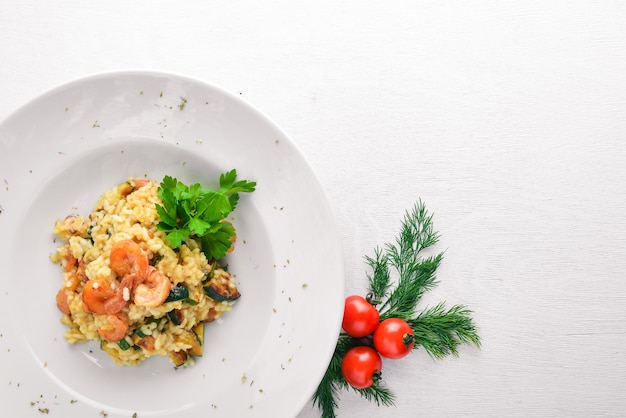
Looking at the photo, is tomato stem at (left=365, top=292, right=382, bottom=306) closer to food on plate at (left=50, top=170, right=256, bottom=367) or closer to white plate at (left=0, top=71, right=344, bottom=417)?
white plate at (left=0, top=71, right=344, bottom=417)

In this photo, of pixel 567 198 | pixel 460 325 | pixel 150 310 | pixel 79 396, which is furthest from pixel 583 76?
pixel 79 396

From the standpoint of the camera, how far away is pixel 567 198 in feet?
10.5

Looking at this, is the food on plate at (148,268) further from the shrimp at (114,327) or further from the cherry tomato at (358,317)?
the cherry tomato at (358,317)

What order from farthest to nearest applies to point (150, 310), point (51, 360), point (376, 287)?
point (376, 287) < point (51, 360) < point (150, 310)

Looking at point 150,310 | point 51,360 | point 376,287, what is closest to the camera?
point 150,310

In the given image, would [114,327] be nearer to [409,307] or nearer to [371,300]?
[371,300]

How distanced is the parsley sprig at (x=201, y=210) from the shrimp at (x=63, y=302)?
617mm

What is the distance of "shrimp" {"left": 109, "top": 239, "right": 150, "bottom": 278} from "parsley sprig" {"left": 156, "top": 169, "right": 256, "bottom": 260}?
0.15m

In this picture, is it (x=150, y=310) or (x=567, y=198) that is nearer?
(x=150, y=310)

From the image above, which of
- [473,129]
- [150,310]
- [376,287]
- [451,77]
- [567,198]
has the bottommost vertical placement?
[150,310]

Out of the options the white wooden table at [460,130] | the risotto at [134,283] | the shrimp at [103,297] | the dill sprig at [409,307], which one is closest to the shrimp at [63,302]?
the risotto at [134,283]

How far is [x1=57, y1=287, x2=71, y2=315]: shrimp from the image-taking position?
2.85m

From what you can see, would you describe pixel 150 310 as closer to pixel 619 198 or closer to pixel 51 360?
pixel 51 360

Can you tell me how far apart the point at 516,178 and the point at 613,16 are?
1.06 metres
